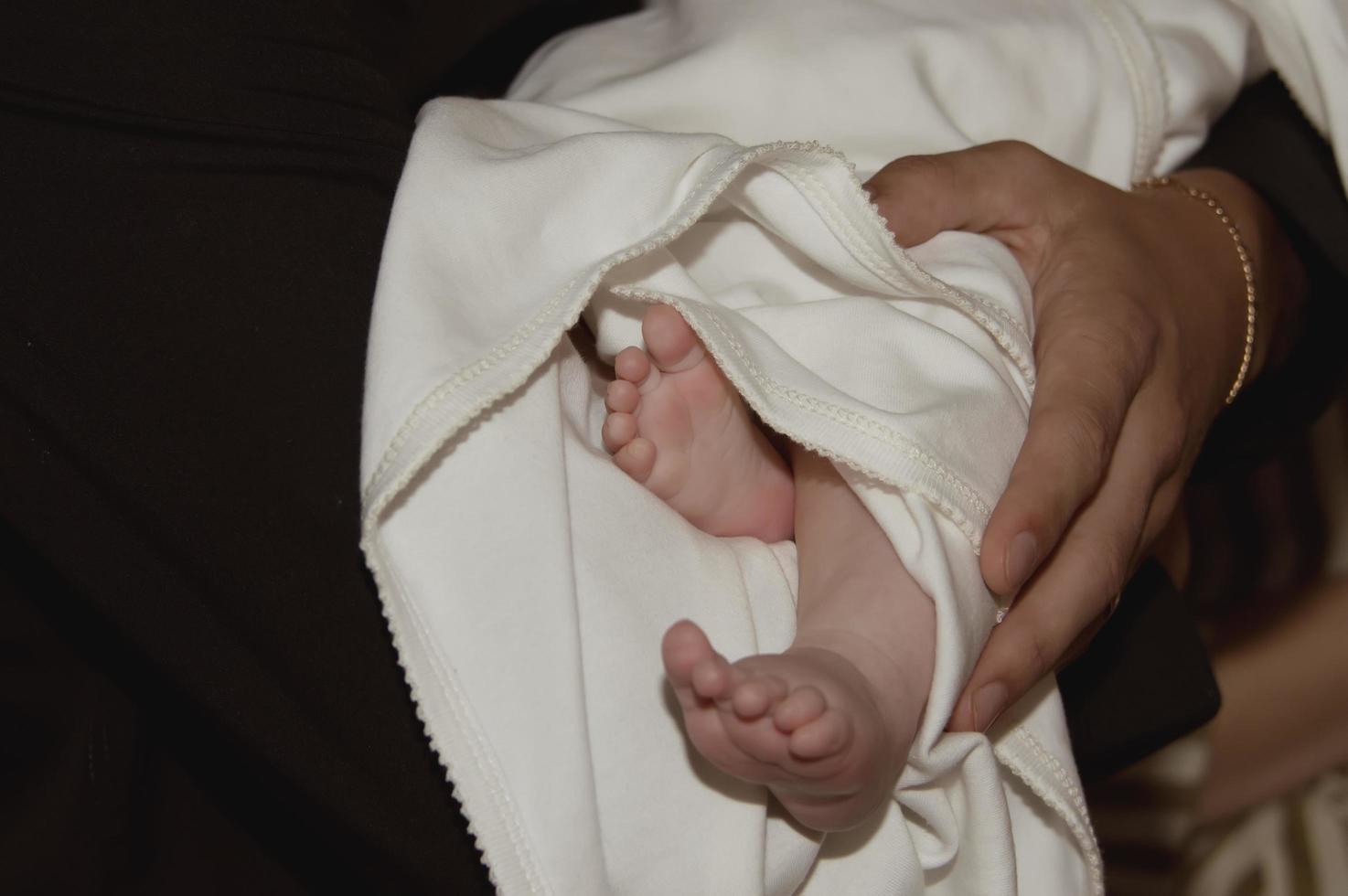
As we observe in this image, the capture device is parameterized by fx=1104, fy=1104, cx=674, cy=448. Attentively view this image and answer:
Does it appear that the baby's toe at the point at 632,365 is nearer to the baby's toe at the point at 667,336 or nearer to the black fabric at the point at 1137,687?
the baby's toe at the point at 667,336

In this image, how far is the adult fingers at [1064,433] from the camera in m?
0.66

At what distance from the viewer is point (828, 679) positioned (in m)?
0.57

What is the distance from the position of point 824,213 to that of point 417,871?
0.46 m

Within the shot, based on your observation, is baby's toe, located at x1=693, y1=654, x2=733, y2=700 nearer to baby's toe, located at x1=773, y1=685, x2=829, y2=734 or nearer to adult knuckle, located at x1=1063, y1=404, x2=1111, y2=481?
baby's toe, located at x1=773, y1=685, x2=829, y2=734

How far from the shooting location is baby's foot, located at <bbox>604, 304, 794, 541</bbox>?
2.22 feet

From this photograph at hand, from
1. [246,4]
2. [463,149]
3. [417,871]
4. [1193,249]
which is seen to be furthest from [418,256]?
[1193,249]

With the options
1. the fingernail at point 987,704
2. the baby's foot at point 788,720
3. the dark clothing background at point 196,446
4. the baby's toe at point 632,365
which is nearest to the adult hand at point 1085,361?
the fingernail at point 987,704

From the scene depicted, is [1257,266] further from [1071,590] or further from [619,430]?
[619,430]

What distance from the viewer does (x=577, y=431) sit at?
0.70 metres

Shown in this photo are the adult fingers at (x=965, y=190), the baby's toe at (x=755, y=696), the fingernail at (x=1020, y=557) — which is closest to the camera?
the baby's toe at (x=755, y=696)

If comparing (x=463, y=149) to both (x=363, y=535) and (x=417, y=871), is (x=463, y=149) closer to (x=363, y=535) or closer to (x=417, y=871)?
(x=363, y=535)

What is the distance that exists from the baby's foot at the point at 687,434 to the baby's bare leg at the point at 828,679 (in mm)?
39

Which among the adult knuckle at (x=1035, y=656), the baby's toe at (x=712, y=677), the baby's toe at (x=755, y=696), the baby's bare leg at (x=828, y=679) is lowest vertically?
the adult knuckle at (x=1035, y=656)

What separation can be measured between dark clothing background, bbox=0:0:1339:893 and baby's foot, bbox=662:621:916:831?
6.5 inches
